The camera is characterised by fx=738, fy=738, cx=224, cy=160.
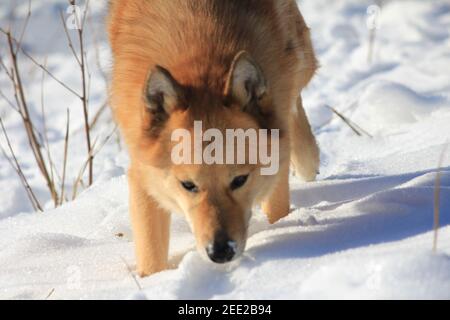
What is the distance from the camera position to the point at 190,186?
2.59m

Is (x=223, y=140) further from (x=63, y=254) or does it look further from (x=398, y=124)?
(x=398, y=124)

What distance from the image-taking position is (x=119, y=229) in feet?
11.3

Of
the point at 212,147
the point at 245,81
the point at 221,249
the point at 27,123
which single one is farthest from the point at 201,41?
the point at 27,123

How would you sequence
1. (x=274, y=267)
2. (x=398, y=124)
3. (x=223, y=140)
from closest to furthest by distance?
(x=274, y=267) < (x=223, y=140) < (x=398, y=124)

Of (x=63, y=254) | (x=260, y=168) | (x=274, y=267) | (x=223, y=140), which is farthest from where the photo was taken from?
(x=63, y=254)

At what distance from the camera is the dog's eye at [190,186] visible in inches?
101

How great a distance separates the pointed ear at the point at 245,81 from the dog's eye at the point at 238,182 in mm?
264

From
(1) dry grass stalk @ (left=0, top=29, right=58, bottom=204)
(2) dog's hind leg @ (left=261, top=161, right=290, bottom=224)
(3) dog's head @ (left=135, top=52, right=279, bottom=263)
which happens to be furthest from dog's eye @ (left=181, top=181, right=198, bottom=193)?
(1) dry grass stalk @ (left=0, top=29, right=58, bottom=204)

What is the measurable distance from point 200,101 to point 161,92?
14 cm

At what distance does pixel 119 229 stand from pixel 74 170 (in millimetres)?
2076

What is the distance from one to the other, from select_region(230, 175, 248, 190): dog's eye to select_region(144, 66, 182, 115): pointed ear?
336 millimetres

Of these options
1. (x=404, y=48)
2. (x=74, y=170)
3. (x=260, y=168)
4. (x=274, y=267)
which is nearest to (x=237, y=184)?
(x=260, y=168)

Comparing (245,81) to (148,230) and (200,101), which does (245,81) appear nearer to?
(200,101)

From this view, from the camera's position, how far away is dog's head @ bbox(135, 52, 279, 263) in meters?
2.47
